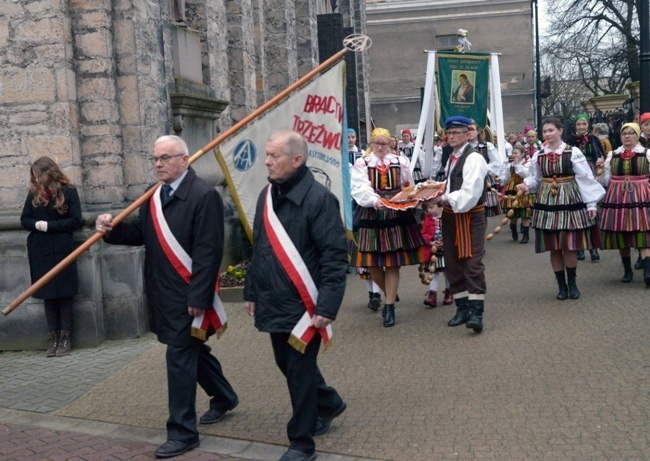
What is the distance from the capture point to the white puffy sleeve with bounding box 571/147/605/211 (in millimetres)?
9703

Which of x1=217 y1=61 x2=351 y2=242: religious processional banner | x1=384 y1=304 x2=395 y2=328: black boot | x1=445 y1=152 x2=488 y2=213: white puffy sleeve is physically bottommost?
x1=384 y1=304 x2=395 y2=328: black boot

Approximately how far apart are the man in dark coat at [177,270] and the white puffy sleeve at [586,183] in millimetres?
5121

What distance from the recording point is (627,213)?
1041 cm

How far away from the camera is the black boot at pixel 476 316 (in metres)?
8.38

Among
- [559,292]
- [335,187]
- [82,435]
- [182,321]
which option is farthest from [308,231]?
[559,292]

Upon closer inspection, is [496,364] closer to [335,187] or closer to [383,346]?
[383,346]

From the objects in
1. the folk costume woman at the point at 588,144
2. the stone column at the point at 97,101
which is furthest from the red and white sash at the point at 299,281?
the folk costume woman at the point at 588,144

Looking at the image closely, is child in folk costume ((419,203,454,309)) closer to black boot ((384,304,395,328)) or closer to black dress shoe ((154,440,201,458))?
black boot ((384,304,395,328))

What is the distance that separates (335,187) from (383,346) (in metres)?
1.92

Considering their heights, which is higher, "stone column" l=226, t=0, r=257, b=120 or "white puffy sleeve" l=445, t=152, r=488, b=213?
"stone column" l=226, t=0, r=257, b=120

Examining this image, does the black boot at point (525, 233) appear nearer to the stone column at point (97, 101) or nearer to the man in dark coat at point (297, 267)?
the stone column at point (97, 101)

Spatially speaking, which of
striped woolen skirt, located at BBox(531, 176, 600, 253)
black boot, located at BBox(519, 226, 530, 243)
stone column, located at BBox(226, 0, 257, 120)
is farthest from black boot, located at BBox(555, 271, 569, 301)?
stone column, located at BBox(226, 0, 257, 120)

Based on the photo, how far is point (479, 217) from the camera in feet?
28.0

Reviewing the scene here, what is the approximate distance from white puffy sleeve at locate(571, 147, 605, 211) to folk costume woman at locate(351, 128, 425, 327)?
5.95 ft
